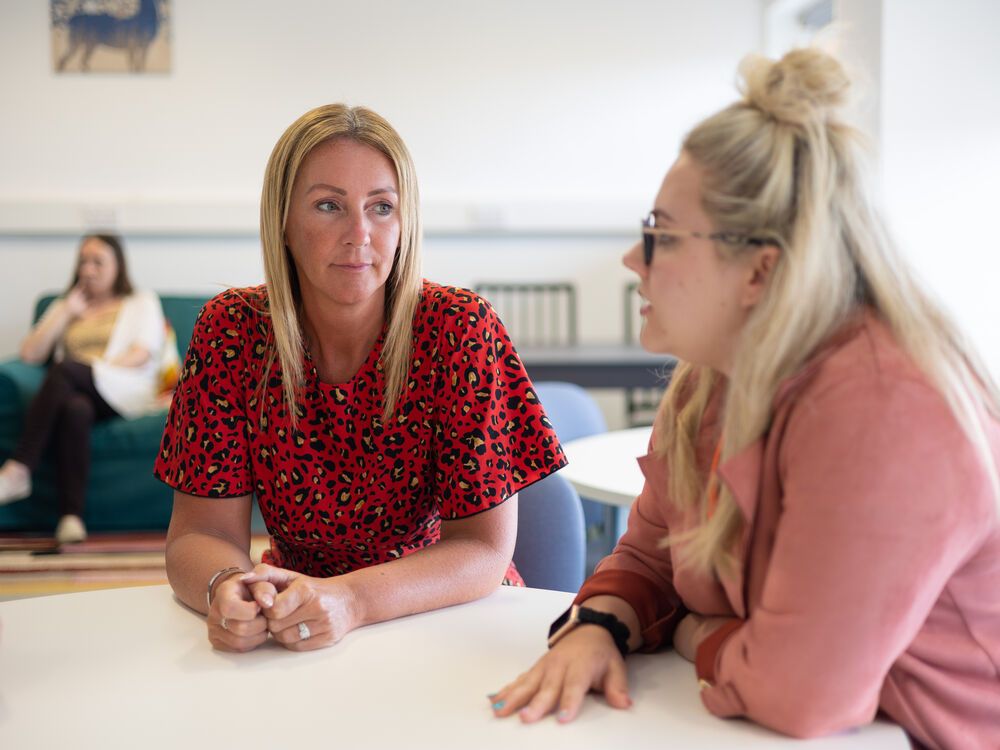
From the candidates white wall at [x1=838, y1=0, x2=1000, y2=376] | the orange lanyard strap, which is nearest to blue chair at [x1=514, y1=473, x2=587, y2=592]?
the orange lanyard strap

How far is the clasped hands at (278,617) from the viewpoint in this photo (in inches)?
44.3

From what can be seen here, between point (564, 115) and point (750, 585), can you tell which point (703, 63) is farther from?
point (750, 585)

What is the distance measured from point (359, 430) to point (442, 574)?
0.31 m

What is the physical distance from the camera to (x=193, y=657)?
1.13m

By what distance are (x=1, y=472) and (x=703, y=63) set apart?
4275 mm

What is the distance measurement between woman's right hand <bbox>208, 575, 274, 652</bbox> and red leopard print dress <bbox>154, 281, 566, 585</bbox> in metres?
0.34

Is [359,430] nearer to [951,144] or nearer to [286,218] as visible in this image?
[286,218]

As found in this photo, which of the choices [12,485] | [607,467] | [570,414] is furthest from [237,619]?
[12,485]

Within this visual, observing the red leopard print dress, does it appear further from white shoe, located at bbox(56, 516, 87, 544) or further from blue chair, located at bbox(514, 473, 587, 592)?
white shoe, located at bbox(56, 516, 87, 544)

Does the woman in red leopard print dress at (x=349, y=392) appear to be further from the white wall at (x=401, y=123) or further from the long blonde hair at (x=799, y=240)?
the white wall at (x=401, y=123)

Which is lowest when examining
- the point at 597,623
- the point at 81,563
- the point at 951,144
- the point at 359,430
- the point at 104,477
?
the point at 81,563

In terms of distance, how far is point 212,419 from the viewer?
4.87 feet

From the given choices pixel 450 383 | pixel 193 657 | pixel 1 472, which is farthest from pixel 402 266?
pixel 1 472

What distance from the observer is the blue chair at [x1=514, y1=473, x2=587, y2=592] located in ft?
5.93
